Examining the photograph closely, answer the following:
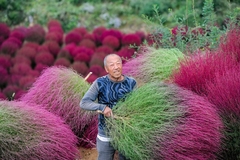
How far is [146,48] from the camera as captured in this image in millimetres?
4609

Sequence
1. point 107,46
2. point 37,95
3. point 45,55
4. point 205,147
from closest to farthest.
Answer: point 205,147
point 37,95
point 45,55
point 107,46

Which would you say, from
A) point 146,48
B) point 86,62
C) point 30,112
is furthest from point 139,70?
point 86,62

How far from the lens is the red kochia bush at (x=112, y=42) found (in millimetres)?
6488

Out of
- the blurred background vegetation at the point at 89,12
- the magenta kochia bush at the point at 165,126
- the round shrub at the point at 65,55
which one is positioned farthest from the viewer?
the blurred background vegetation at the point at 89,12

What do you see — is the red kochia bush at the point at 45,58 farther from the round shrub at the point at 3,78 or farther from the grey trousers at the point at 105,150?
the grey trousers at the point at 105,150

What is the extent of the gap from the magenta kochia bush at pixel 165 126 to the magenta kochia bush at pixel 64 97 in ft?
2.91

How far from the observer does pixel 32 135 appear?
11.1 feet

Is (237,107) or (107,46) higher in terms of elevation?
(237,107)

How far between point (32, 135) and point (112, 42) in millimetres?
3265

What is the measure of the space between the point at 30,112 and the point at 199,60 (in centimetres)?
131

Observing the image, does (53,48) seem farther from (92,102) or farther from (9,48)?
(92,102)

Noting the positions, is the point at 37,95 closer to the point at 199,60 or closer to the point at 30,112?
the point at 30,112

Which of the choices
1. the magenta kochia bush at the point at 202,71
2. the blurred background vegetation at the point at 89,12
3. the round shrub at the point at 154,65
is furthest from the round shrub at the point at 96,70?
the blurred background vegetation at the point at 89,12

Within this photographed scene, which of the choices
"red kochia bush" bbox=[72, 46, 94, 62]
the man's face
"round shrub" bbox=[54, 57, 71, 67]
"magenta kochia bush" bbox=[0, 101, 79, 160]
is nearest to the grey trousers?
"magenta kochia bush" bbox=[0, 101, 79, 160]
